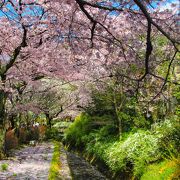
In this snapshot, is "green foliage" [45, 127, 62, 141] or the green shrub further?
"green foliage" [45, 127, 62, 141]

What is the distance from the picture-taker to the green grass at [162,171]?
793 cm

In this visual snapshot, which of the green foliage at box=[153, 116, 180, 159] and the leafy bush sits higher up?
the green foliage at box=[153, 116, 180, 159]

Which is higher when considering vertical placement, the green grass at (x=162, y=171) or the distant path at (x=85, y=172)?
the green grass at (x=162, y=171)

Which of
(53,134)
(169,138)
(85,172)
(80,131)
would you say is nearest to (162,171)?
(169,138)

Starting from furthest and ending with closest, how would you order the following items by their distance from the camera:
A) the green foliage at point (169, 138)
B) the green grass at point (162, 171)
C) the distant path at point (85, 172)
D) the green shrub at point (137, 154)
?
the distant path at point (85, 172) < the green shrub at point (137, 154) < the green foliage at point (169, 138) < the green grass at point (162, 171)

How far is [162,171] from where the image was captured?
343 inches

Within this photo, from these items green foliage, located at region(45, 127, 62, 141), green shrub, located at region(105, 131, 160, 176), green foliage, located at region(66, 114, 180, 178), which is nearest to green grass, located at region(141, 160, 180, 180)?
green foliage, located at region(66, 114, 180, 178)

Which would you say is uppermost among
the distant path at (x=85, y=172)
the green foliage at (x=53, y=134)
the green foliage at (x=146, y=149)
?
the green foliage at (x=146, y=149)

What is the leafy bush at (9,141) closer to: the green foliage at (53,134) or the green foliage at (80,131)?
the green foliage at (80,131)

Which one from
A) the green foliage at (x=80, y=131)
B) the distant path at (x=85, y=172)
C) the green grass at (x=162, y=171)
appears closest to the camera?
the green grass at (x=162, y=171)

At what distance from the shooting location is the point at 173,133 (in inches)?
403

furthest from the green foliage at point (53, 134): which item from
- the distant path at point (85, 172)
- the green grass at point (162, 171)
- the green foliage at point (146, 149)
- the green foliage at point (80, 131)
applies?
the green grass at point (162, 171)

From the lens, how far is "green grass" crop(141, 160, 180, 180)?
26.0 ft

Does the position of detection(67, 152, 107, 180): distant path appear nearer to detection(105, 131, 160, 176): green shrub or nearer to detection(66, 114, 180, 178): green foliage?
detection(66, 114, 180, 178): green foliage
